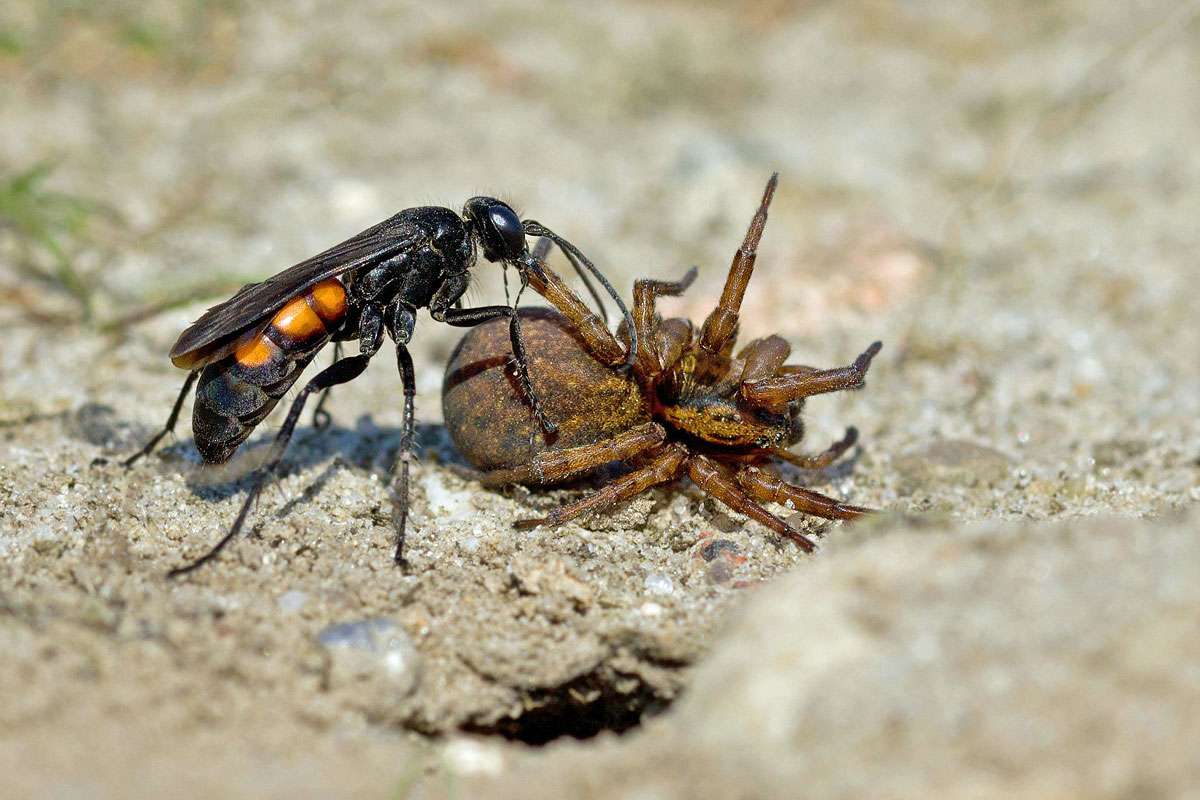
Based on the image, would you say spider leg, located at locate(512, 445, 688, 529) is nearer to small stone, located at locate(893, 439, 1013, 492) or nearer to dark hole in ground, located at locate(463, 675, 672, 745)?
dark hole in ground, located at locate(463, 675, 672, 745)

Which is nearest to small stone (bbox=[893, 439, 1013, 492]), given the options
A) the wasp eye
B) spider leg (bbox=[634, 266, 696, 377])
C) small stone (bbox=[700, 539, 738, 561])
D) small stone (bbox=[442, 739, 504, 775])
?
small stone (bbox=[700, 539, 738, 561])

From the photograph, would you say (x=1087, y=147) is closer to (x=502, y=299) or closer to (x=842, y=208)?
(x=842, y=208)

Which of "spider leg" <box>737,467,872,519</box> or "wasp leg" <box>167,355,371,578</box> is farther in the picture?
"spider leg" <box>737,467,872,519</box>

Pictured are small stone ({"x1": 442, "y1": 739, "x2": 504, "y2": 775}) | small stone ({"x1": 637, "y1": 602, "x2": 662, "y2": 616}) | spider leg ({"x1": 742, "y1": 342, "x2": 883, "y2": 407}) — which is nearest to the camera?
small stone ({"x1": 442, "y1": 739, "x2": 504, "y2": 775})

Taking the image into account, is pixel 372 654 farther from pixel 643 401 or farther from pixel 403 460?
pixel 643 401

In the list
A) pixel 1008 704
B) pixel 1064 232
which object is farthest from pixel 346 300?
pixel 1064 232

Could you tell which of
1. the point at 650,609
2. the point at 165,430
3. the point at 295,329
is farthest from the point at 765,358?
the point at 165,430
